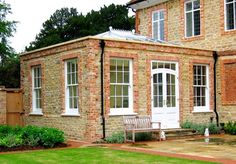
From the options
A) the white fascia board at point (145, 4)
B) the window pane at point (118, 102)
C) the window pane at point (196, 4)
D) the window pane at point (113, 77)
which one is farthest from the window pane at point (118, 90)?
the white fascia board at point (145, 4)

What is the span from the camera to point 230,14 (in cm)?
2172

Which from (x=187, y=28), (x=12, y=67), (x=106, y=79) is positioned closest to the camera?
(x=106, y=79)

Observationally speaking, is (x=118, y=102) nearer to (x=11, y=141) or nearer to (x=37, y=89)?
(x=11, y=141)

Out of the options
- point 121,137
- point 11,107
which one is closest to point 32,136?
point 121,137

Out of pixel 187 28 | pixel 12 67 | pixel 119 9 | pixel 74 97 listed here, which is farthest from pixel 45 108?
pixel 119 9

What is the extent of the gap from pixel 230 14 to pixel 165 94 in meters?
5.79

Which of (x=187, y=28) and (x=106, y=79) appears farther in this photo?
(x=187, y=28)

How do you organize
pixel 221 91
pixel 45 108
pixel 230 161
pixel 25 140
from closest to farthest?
pixel 230 161 < pixel 25 140 < pixel 45 108 < pixel 221 91

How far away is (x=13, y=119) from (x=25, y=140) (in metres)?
7.12

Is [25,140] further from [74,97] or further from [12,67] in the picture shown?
[12,67]

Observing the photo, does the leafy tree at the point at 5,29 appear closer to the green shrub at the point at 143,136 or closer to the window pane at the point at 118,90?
the window pane at the point at 118,90

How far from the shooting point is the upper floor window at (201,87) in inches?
816

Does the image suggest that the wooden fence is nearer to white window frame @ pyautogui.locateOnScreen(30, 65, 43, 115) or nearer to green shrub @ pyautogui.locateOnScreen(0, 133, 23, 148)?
white window frame @ pyautogui.locateOnScreen(30, 65, 43, 115)

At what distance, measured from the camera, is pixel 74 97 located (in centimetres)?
1820
